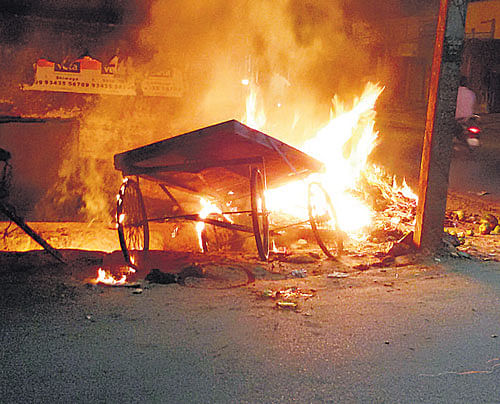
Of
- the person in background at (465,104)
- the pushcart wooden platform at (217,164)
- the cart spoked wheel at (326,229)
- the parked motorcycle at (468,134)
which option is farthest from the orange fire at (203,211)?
the person in background at (465,104)

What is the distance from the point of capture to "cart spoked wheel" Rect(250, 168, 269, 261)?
5719 millimetres

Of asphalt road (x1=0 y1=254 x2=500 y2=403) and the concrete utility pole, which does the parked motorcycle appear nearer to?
the concrete utility pole

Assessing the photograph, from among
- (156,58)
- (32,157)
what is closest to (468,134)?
(156,58)

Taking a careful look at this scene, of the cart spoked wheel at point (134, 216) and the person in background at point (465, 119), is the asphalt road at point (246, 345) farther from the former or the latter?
the person in background at point (465, 119)

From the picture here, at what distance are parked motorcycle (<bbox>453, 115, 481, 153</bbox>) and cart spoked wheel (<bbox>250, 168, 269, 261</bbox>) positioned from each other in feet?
35.5

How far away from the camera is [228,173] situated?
6.69 meters

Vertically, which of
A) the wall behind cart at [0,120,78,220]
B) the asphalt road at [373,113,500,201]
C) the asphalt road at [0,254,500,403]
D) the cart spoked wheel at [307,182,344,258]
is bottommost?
the asphalt road at [0,254,500,403]

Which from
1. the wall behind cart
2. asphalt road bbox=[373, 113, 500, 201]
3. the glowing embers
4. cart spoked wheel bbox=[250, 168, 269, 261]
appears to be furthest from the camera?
asphalt road bbox=[373, 113, 500, 201]

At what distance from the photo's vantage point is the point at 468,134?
50.0 feet

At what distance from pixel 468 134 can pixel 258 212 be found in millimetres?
11133

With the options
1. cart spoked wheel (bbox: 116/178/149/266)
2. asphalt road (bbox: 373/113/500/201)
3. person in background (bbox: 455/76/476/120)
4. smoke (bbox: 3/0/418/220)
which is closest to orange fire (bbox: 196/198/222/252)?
cart spoked wheel (bbox: 116/178/149/266)

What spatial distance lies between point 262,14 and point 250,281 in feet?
20.0

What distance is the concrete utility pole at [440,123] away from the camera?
21.1ft

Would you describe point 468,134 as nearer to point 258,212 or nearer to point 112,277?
point 258,212
